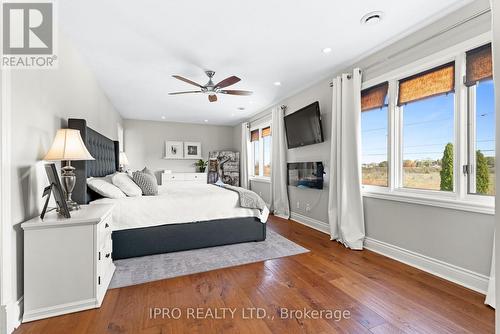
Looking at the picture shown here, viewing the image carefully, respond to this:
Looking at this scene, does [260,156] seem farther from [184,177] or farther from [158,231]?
[158,231]

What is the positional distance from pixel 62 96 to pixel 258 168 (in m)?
4.56

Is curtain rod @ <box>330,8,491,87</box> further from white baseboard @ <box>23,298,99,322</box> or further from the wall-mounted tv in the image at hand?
white baseboard @ <box>23,298,99,322</box>

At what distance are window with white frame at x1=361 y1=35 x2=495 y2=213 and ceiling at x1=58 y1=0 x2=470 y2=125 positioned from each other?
483 mm

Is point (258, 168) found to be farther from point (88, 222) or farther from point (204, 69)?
point (88, 222)

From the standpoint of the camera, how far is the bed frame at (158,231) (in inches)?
97.0

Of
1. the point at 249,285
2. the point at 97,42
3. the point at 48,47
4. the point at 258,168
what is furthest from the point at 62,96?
the point at 258,168

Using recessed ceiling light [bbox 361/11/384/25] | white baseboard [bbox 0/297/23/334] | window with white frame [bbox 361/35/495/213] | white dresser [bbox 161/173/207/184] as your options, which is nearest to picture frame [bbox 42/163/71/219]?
white baseboard [bbox 0/297/23/334]

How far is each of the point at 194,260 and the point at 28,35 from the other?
2538 millimetres

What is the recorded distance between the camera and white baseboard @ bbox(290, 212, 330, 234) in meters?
3.74

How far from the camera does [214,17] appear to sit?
2.24 m

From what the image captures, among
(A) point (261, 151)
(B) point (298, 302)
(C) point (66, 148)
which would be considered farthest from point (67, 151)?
(A) point (261, 151)

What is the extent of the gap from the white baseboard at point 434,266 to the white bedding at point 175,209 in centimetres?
150

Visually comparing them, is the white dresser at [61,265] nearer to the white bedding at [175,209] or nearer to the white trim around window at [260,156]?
the white bedding at [175,209]

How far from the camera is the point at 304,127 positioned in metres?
4.10
